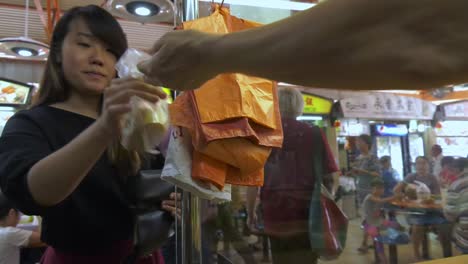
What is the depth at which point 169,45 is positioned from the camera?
49 centimetres

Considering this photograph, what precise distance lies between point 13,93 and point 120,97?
527 centimetres

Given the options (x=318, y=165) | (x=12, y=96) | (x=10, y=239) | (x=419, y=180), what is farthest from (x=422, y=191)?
(x=12, y=96)

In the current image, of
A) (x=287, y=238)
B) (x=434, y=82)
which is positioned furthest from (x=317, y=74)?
(x=287, y=238)

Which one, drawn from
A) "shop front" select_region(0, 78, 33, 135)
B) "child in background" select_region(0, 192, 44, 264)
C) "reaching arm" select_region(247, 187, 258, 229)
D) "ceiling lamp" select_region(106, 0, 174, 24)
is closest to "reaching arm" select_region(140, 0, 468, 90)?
→ "reaching arm" select_region(247, 187, 258, 229)

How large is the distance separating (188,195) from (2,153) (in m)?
0.42

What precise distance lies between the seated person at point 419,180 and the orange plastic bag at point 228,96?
337cm

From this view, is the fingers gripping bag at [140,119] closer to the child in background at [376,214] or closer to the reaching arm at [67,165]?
the reaching arm at [67,165]

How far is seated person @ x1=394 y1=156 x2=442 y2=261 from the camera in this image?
3537mm

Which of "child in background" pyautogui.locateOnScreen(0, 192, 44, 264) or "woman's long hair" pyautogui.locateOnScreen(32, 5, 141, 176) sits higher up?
"woman's long hair" pyautogui.locateOnScreen(32, 5, 141, 176)

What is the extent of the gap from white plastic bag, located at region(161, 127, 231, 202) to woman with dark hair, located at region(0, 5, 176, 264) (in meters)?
0.13

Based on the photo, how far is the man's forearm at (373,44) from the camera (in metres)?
0.33

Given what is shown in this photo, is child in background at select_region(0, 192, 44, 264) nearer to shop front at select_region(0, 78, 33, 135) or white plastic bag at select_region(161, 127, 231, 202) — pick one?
white plastic bag at select_region(161, 127, 231, 202)

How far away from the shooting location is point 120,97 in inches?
20.6

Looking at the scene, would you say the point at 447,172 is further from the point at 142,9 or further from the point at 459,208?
the point at 142,9
